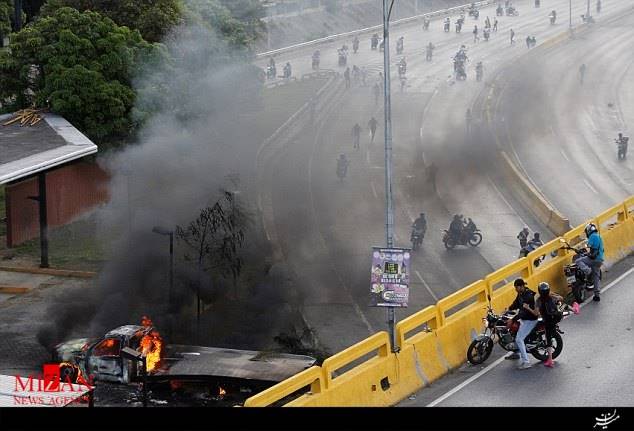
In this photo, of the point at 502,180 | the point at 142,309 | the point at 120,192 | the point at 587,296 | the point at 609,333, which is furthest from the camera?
the point at 502,180

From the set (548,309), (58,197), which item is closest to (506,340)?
(548,309)

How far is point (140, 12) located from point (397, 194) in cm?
1079

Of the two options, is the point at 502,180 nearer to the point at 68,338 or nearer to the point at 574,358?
the point at 68,338

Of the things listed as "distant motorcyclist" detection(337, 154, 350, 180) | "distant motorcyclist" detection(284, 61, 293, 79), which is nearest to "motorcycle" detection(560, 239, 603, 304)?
"distant motorcyclist" detection(337, 154, 350, 180)

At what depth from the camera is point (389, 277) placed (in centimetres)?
1623

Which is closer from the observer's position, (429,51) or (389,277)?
(389,277)

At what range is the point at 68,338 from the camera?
23266mm

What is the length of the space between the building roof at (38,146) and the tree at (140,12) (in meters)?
4.76

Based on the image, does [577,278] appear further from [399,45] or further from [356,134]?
[399,45]

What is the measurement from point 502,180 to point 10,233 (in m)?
17.5

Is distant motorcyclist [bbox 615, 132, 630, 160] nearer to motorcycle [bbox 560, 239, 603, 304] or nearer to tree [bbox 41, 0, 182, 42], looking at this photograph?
tree [bbox 41, 0, 182, 42]

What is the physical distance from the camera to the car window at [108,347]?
20.1 metres

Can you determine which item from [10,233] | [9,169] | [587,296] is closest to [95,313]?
[9,169]

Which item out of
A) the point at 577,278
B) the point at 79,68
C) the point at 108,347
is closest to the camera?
the point at 577,278
